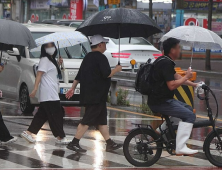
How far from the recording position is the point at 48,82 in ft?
35.7

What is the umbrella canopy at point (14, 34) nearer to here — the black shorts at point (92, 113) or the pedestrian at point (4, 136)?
the pedestrian at point (4, 136)

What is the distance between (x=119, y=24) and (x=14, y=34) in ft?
5.36

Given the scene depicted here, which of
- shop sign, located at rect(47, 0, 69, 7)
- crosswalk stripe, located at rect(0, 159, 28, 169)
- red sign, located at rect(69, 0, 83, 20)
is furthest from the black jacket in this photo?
shop sign, located at rect(47, 0, 69, 7)

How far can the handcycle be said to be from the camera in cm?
895

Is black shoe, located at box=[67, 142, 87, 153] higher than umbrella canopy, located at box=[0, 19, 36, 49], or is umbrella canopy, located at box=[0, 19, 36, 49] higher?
umbrella canopy, located at box=[0, 19, 36, 49]

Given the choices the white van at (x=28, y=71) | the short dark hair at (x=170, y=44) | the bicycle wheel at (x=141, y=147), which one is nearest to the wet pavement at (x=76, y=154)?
the bicycle wheel at (x=141, y=147)

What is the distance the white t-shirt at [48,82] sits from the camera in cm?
1082

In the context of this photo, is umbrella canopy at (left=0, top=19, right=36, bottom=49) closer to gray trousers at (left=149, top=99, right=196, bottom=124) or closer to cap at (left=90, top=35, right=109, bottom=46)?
cap at (left=90, top=35, right=109, bottom=46)

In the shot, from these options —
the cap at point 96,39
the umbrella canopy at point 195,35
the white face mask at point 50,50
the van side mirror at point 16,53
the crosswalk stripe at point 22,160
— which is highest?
the umbrella canopy at point 195,35

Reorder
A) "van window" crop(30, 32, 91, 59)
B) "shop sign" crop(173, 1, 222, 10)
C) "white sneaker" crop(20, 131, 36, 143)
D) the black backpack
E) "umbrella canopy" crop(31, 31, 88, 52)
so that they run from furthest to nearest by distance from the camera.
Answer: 1. "shop sign" crop(173, 1, 222, 10)
2. "van window" crop(30, 32, 91, 59)
3. "umbrella canopy" crop(31, 31, 88, 52)
4. "white sneaker" crop(20, 131, 36, 143)
5. the black backpack

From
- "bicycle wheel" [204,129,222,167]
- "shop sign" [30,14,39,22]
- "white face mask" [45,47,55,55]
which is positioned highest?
"white face mask" [45,47,55,55]

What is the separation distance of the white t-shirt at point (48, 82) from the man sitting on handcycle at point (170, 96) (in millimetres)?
2347

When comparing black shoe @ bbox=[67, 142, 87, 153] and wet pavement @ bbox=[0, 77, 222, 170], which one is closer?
wet pavement @ bbox=[0, 77, 222, 170]

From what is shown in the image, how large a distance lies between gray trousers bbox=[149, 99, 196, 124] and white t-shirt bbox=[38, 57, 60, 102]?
8.00 ft
